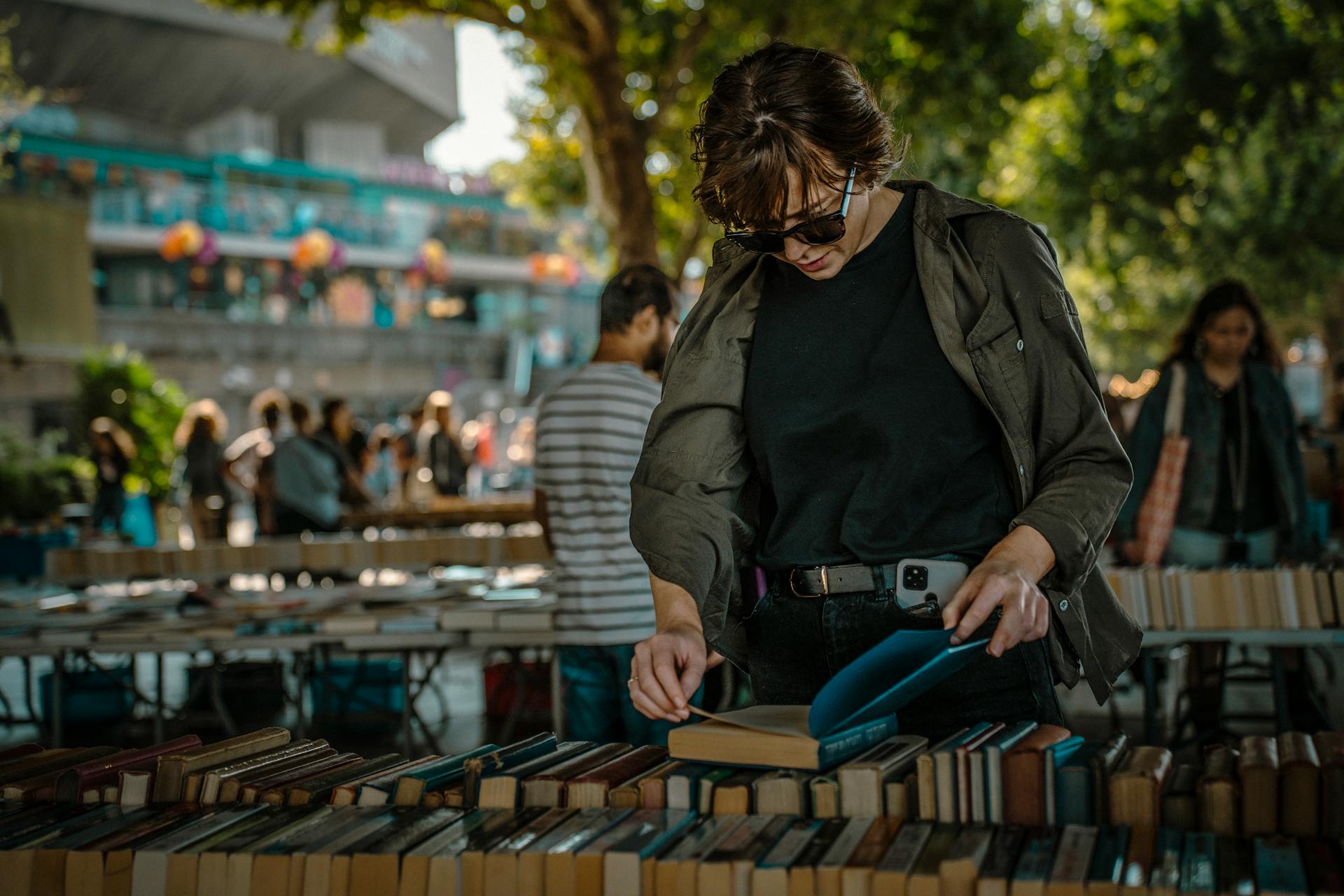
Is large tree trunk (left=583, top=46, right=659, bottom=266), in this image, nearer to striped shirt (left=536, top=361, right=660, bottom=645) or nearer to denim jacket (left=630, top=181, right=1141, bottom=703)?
striped shirt (left=536, top=361, right=660, bottom=645)

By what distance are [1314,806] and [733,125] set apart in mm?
1285

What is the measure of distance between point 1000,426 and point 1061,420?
10 centimetres

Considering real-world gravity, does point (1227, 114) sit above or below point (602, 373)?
above

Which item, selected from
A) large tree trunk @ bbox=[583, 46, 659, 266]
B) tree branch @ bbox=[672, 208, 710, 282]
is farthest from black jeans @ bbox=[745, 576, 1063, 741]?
tree branch @ bbox=[672, 208, 710, 282]

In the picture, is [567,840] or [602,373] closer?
[567,840]

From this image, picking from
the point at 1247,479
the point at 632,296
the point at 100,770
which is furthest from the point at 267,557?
the point at 100,770

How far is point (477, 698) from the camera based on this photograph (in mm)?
8805

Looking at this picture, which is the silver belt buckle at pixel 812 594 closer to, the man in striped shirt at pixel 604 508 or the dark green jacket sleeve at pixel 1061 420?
the dark green jacket sleeve at pixel 1061 420

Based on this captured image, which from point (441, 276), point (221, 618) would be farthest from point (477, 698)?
point (441, 276)

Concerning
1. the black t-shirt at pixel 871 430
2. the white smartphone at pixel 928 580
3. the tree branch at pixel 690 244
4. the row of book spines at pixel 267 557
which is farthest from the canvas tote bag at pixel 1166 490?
the tree branch at pixel 690 244

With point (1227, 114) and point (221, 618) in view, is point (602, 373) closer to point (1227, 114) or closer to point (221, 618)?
point (221, 618)

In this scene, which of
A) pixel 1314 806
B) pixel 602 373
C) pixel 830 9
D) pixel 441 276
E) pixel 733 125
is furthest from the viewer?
pixel 441 276

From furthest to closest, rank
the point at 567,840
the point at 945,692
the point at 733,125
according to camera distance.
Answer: the point at 945,692, the point at 733,125, the point at 567,840

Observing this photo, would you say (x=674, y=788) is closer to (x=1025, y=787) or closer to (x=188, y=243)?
(x=1025, y=787)
